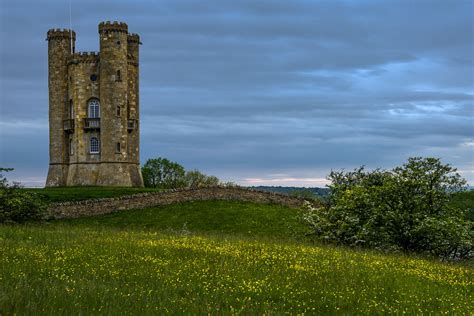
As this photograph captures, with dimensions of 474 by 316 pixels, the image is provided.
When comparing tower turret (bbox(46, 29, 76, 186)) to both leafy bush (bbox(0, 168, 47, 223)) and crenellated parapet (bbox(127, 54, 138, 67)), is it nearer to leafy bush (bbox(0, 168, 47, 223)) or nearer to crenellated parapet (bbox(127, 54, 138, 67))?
crenellated parapet (bbox(127, 54, 138, 67))

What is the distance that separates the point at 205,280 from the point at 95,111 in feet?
194

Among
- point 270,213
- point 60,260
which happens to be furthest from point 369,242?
point 270,213

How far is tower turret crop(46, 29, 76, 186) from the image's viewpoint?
232 feet

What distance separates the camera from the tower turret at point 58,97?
232 ft

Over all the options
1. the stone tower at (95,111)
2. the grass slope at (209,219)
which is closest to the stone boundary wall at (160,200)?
the grass slope at (209,219)

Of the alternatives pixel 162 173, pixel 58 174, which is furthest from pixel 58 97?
pixel 162 173

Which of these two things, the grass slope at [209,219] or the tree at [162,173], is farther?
the tree at [162,173]

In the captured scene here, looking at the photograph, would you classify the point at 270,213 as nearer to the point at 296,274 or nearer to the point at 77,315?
the point at 296,274

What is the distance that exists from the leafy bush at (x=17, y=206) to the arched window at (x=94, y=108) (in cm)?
3300

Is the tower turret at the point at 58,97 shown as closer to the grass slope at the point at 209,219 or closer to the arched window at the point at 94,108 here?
the arched window at the point at 94,108

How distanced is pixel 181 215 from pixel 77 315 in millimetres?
37459

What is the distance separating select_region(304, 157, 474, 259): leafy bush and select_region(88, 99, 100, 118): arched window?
4715cm

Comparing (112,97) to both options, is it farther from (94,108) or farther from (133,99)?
(133,99)

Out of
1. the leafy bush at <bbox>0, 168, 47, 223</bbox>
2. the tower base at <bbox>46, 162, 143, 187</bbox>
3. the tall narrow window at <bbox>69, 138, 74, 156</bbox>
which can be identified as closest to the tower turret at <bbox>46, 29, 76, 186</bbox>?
the tall narrow window at <bbox>69, 138, 74, 156</bbox>
